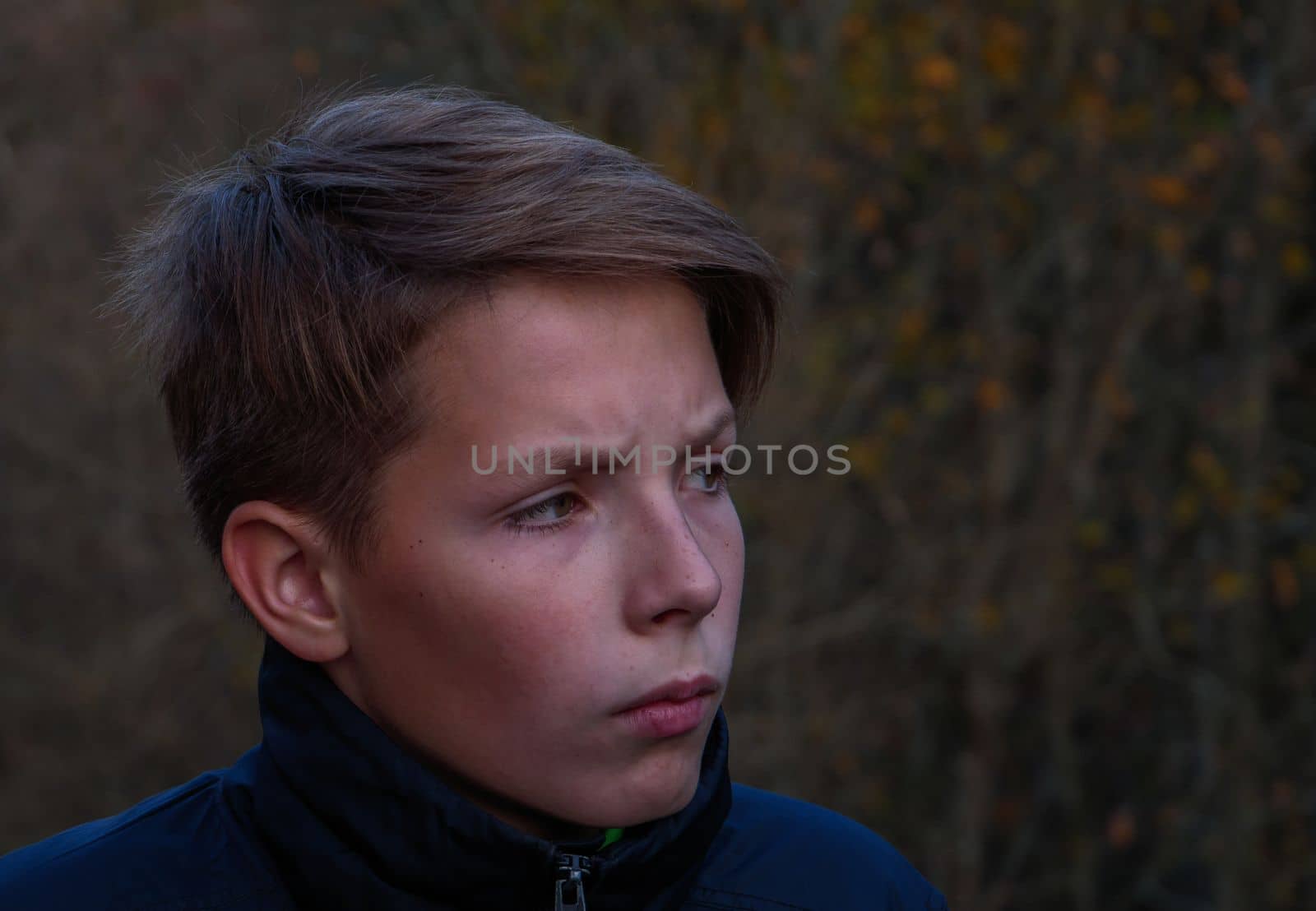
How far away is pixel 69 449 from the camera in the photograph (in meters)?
4.75

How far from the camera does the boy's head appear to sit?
143 cm

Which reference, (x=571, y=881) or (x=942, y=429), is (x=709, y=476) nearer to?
(x=571, y=881)

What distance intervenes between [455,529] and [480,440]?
100 mm

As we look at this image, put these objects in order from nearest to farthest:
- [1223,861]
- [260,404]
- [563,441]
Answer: [563,441] → [260,404] → [1223,861]

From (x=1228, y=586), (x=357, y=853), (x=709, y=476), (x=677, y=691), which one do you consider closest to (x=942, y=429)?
(x=1228, y=586)

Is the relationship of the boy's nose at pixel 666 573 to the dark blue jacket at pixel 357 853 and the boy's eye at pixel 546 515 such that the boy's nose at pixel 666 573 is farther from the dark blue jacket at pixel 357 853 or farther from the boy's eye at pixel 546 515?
the dark blue jacket at pixel 357 853

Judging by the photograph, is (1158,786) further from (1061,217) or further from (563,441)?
(563,441)

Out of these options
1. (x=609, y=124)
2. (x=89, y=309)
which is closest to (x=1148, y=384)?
(x=609, y=124)

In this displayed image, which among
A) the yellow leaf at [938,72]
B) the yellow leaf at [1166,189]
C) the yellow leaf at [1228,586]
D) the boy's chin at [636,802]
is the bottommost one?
the yellow leaf at [1228,586]

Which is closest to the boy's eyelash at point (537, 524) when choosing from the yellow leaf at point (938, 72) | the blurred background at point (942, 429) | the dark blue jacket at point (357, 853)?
the dark blue jacket at point (357, 853)

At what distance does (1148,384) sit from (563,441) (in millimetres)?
3788

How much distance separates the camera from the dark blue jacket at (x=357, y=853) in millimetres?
1455

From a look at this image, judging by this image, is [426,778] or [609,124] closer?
[426,778]

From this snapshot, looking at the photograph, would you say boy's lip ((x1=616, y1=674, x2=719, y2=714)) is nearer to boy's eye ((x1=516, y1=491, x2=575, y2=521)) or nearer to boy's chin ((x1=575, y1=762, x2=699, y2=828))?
boy's chin ((x1=575, y1=762, x2=699, y2=828))
